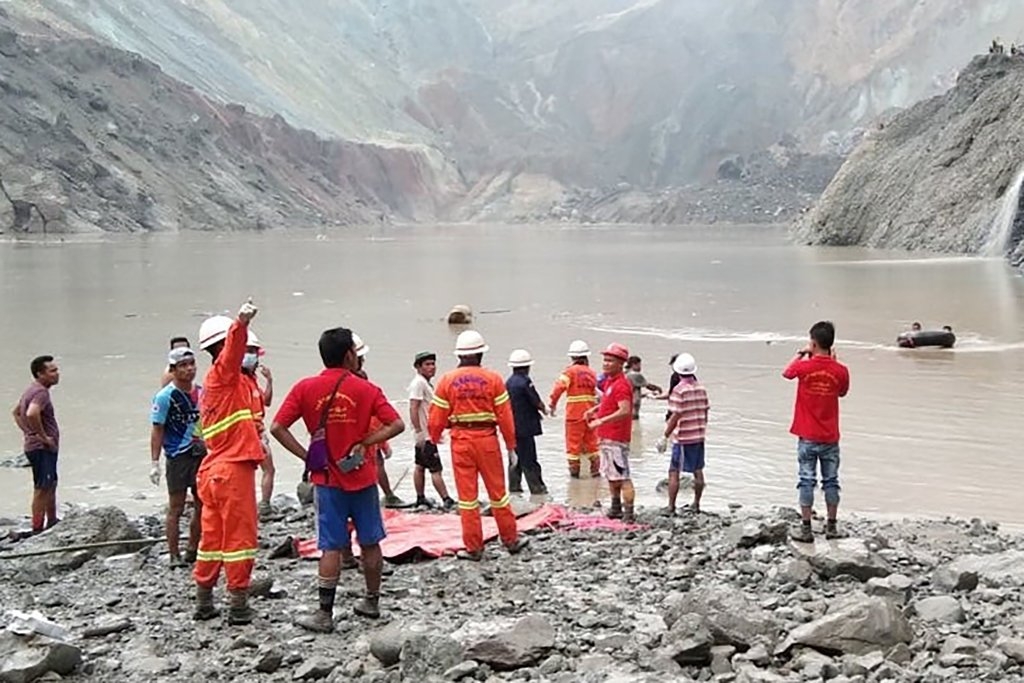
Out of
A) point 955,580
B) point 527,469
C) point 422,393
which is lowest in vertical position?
point 955,580

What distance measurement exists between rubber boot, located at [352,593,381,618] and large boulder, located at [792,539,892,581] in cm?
249

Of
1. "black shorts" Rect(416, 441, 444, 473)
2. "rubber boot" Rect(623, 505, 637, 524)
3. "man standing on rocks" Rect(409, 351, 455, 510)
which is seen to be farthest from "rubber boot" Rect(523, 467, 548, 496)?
"rubber boot" Rect(623, 505, 637, 524)

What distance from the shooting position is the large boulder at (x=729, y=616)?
5.28 m

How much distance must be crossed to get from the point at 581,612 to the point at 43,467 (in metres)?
4.78

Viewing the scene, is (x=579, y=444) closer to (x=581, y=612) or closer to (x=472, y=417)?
(x=472, y=417)

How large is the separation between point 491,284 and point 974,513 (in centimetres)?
2853

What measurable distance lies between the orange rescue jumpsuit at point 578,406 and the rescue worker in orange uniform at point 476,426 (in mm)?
2194

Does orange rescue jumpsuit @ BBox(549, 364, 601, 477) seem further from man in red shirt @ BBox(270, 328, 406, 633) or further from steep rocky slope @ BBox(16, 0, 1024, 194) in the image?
steep rocky slope @ BBox(16, 0, 1024, 194)

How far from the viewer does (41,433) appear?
863cm

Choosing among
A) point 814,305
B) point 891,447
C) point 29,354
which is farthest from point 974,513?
point 814,305

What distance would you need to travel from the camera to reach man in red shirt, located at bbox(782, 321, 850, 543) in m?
7.88

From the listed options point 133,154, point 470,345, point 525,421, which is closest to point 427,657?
point 470,345

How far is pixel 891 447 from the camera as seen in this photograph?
1245 cm

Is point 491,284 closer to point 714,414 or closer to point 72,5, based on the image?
point 714,414
